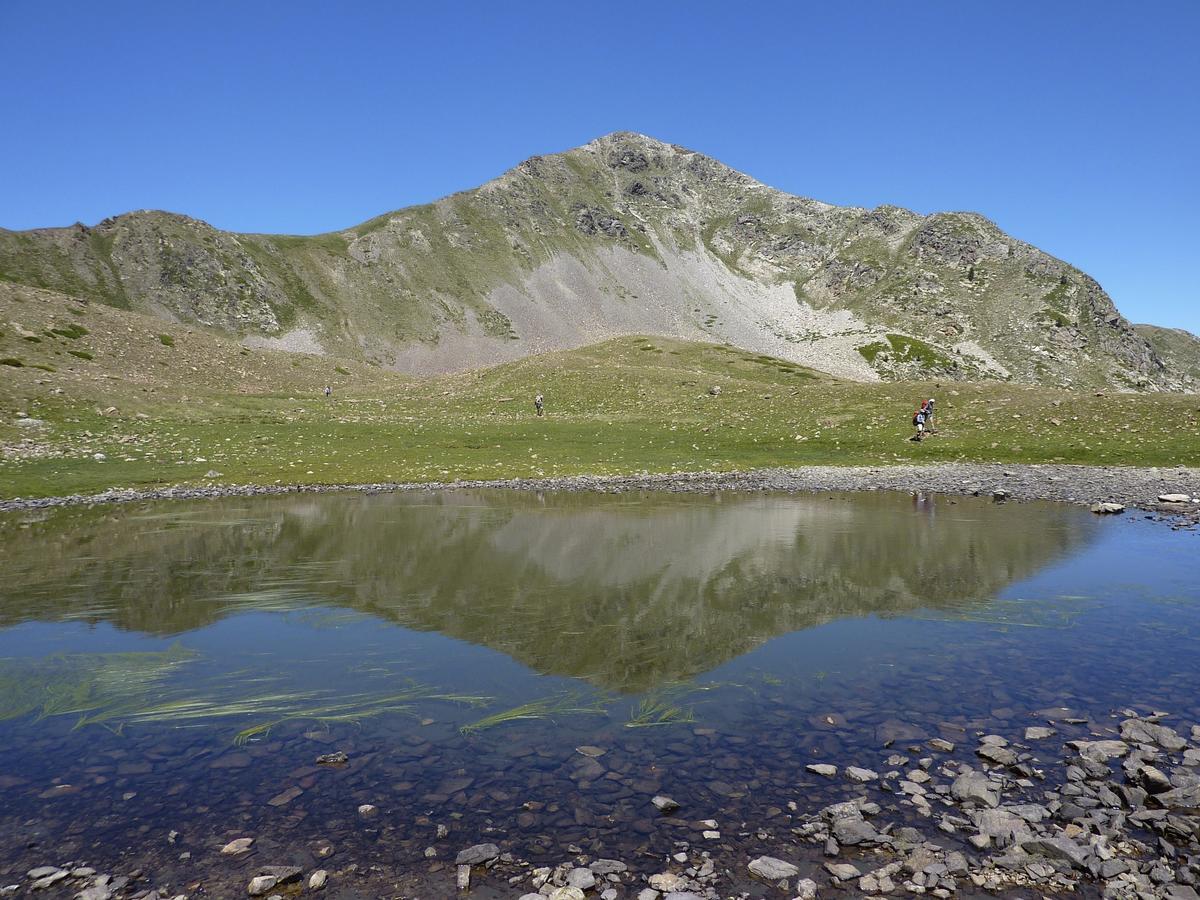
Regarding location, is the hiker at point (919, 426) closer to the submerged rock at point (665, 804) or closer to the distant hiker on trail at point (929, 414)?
the distant hiker on trail at point (929, 414)

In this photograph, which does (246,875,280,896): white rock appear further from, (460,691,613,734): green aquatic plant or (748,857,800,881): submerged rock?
(748,857,800,881): submerged rock

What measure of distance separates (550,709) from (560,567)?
10.8 m

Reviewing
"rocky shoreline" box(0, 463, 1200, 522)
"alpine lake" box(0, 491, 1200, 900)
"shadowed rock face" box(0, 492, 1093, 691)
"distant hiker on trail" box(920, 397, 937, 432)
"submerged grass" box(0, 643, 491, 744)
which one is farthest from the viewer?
"distant hiker on trail" box(920, 397, 937, 432)

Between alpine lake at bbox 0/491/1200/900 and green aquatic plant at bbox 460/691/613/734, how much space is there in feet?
0.18

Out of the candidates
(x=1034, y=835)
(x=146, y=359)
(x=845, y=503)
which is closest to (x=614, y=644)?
(x=1034, y=835)

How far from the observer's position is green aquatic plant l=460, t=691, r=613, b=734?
11.6 m

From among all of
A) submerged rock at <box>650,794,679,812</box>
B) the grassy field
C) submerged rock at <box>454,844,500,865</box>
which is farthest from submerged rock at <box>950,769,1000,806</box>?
the grassy field

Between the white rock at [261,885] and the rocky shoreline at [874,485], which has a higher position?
the rocky shoreline at [874,485]

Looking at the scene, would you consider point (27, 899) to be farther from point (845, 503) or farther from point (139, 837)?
point (845, 503)

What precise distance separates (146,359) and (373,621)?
98.2 m

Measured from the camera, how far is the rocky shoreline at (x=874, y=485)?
36406 millimetres

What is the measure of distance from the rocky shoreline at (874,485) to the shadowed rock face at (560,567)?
4015mm

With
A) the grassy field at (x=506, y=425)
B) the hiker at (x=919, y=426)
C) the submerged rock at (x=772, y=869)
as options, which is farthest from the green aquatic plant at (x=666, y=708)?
the hiker at (x=919, y=426)

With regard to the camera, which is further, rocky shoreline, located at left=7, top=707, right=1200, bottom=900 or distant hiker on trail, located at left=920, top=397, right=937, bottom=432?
distant hiker on trail, located at left=920, top=397, right=937, bottom=432
